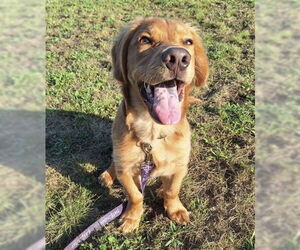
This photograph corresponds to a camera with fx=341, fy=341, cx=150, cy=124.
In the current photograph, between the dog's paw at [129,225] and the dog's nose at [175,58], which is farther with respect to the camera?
the dog's paw at [129,225]

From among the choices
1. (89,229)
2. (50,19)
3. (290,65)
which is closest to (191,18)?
(50,19)

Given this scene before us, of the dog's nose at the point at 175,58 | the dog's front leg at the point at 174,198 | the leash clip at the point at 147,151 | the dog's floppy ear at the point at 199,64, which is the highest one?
the dog's nose at the point at 175,58

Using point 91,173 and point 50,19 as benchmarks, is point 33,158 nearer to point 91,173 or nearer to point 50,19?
point 91,173

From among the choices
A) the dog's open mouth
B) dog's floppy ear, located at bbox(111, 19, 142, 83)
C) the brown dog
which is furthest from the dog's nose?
dog's floppy ear, located at bbox(111, 19, 142, 83)

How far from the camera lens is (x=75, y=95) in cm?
498

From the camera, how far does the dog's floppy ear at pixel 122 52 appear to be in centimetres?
289

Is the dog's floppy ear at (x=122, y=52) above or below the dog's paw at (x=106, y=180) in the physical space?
above

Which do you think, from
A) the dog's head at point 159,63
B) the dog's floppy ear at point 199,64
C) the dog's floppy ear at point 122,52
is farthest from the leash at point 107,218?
the dog's floppy ear at point 199,64

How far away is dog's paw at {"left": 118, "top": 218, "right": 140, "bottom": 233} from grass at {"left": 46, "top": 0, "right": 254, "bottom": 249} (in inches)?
2.1

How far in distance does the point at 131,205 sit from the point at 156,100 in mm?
1142

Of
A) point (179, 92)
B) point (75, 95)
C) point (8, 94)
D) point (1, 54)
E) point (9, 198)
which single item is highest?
point (1, 54)

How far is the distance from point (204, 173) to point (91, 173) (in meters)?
1.26

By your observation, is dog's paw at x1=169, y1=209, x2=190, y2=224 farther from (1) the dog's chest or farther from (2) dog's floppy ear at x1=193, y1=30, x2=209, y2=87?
(2) dog's floppy ear at x1=193, y1=30, x2=209, y2=87

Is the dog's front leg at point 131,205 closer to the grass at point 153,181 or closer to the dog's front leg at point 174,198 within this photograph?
the grass at point 153,181
